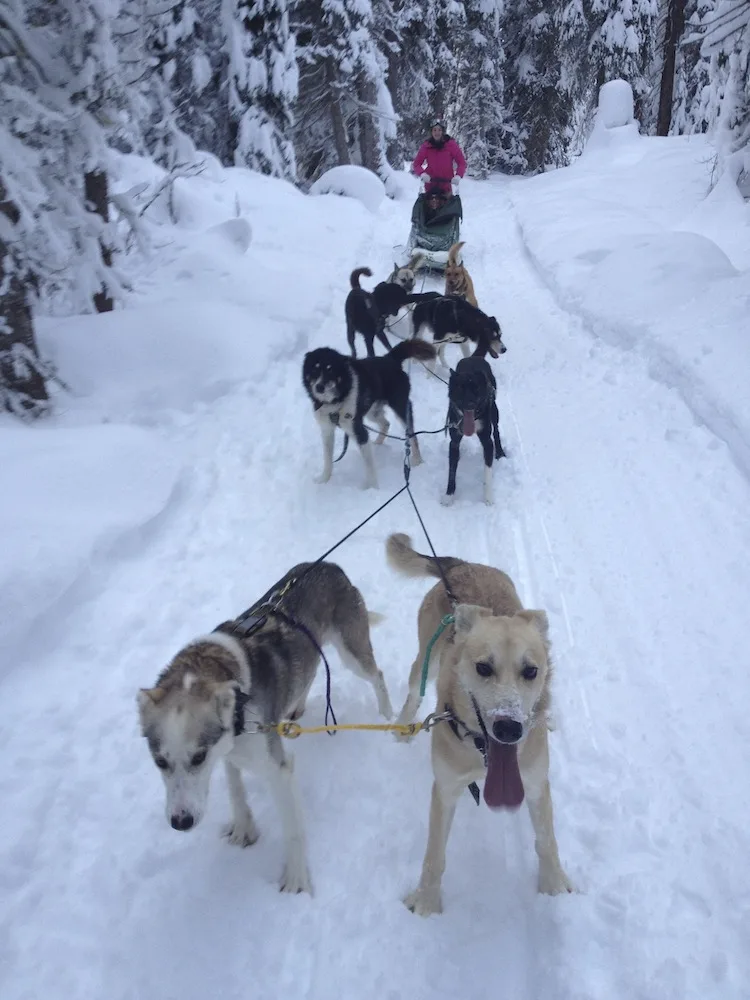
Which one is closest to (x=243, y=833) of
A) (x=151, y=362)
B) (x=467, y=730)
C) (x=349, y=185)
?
(x=467, y=730)

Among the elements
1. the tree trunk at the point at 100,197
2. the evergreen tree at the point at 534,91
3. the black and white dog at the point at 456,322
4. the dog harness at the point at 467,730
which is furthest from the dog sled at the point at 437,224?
the evergreen tree at the point at 534,91

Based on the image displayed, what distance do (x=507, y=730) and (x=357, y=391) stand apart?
4051mm

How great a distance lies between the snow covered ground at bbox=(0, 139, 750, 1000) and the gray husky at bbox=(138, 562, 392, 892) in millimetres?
334

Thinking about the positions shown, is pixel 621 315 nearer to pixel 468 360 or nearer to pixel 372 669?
pixel 468 360

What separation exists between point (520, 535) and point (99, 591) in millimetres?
3180

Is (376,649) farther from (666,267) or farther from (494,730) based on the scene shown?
(666,267)

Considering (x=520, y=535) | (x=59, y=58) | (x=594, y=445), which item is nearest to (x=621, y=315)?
(x=594, y=445)

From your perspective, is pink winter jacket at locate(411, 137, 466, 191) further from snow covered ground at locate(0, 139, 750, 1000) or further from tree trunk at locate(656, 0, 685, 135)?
tree trunk at locate(656, 0, 685, 135)

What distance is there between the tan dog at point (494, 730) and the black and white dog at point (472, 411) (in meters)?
2.88

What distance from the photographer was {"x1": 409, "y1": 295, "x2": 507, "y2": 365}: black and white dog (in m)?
6.93

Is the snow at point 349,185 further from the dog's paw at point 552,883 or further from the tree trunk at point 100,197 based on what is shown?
the dog's paw at point 552,883

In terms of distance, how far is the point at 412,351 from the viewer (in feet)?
19.9

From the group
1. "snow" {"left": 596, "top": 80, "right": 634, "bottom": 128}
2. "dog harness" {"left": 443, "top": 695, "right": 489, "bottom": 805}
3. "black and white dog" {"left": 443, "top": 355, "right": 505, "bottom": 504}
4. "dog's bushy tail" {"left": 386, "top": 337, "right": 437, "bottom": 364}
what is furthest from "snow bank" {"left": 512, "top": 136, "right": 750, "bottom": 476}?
"dog harness" {"left": 443, "top": 695, "right": 489, "bottom": 805}

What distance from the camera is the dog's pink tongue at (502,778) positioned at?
221 cm
